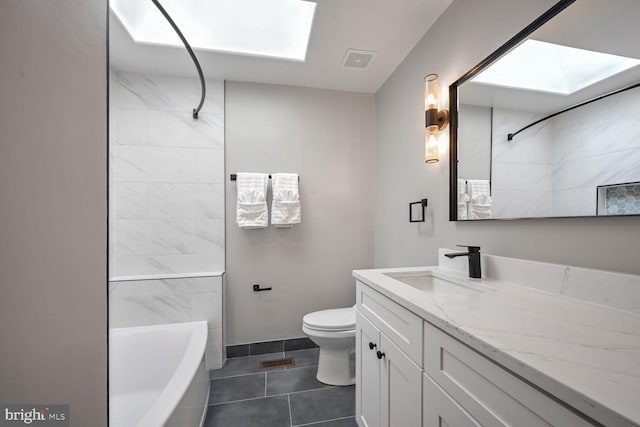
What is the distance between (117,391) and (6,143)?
1.99m

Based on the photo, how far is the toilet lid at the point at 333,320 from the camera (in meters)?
1.71

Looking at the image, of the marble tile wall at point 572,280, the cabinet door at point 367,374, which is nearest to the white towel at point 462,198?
the marble tile wall at point 572,280

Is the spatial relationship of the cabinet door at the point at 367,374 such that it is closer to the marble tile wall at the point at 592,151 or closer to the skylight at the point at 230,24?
the marble tile wall at the point at 592,151

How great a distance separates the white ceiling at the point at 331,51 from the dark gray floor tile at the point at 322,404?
2.38m

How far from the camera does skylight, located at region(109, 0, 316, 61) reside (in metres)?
1.67

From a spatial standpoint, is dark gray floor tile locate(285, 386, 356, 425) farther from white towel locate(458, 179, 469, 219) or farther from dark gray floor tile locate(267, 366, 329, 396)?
white towel locate(458, 179, 469, 219)

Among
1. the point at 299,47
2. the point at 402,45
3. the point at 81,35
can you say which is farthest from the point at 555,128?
the point at 299,47

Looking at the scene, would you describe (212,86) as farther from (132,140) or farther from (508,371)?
(508,371)

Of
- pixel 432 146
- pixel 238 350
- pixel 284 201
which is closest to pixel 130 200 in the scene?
pixel 284 201

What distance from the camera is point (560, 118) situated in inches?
36.8

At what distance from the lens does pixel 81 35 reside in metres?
0.40

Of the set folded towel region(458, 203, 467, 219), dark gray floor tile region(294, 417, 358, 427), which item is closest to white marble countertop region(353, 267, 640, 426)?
folded towel region(458, 203, 467, 219)

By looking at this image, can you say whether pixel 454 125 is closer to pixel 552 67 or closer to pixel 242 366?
pixel 552 67

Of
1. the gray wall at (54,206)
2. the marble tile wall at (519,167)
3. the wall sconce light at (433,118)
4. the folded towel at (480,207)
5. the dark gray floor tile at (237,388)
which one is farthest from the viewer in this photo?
the dark gray floor tile at (237,388)
